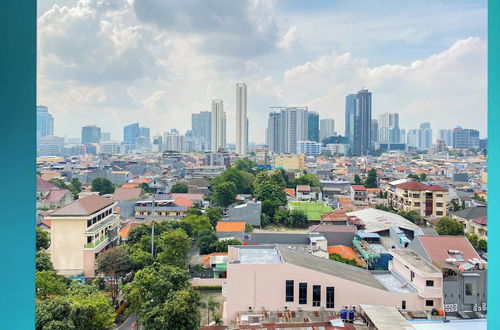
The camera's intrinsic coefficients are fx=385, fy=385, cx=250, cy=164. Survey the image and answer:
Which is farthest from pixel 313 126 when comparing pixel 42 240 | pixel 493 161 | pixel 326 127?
pixel 493 161

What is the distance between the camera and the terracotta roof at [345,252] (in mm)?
4865

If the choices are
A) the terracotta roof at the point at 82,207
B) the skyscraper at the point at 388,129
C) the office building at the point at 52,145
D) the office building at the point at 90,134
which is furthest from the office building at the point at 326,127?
the terracotta roof at the point at 82,207

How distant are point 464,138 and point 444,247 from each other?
21141 mm

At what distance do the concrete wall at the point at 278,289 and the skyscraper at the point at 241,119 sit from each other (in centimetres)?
1612

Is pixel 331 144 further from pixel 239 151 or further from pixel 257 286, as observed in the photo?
pixel 257 286

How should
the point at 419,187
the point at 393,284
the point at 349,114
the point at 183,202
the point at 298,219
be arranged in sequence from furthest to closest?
the point at 349,114 < the point at 183,202 < the point at 419,187 < the point at 298,219 < the point at 393,284

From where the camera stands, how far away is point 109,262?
157 inches

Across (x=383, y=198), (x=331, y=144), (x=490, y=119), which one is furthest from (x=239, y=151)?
(x=490, y=119)

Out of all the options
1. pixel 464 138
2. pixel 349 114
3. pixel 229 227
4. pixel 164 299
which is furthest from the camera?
pixel 349 114

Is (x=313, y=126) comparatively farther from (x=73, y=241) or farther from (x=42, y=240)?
(x=73, y=241)

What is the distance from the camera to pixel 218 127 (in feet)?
73.7

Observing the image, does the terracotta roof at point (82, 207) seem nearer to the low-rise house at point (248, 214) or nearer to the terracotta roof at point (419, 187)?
the low-rise house at point (248, 214)

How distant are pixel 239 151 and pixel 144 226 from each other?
688 inches

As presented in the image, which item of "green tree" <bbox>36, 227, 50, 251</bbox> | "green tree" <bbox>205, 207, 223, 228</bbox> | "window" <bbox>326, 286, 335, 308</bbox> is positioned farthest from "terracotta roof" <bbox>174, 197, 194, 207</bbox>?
"window" <bbox>326, 286, 335, 308</bbox>
